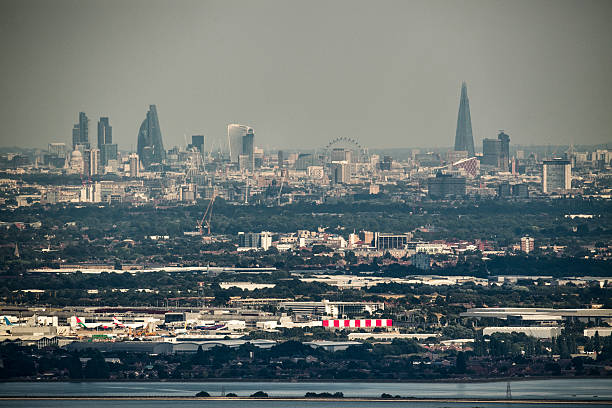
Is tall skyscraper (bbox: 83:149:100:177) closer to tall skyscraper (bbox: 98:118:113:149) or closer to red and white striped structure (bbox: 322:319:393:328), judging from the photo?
tall skyscraper (bbox: 98:118:113:149)

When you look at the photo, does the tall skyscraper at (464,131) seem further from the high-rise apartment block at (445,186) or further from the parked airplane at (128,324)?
the parked airplane at (128,324)

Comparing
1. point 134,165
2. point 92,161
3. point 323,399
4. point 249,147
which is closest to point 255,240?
point 92,161

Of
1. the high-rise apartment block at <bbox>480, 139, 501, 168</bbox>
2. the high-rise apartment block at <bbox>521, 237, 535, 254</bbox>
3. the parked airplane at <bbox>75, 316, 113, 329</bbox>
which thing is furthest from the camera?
the high-rise apartment block at <bbox>480, 139, 501, 168</bbox>

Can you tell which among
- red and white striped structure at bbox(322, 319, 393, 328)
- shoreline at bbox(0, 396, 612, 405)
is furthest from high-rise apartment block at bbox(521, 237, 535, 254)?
shoreline at bbox(0, 396, 612, 405)

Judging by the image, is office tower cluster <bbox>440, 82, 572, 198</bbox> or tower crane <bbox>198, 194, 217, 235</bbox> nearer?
tower crane <bbox>198, 194, 217, 235</bbox>

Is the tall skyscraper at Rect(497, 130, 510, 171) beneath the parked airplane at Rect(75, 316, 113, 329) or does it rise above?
→ above

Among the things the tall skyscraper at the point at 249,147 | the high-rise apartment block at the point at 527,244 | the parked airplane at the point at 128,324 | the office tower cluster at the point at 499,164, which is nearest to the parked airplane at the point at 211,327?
the parked airplane at the point at 128,324

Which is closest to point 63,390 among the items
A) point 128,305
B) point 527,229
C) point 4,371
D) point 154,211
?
point 4,371
